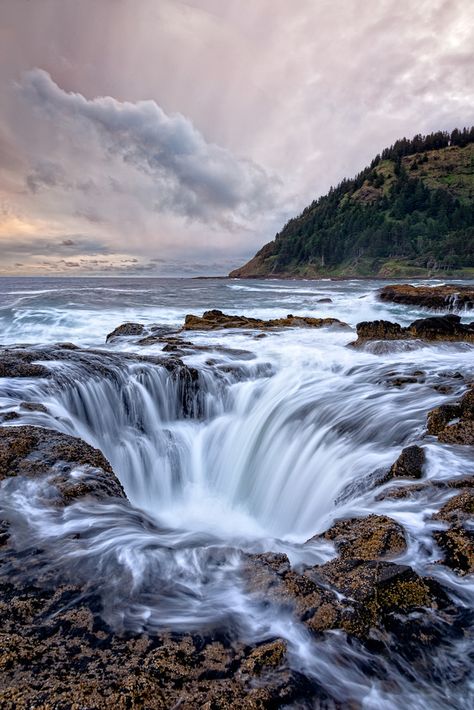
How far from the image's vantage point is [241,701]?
1774 mm

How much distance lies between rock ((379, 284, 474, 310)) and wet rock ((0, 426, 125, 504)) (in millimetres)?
26777

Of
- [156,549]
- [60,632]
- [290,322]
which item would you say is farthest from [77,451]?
[290,322]

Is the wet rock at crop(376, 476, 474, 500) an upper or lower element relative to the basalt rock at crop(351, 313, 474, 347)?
lower

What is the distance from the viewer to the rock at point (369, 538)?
3064 mm

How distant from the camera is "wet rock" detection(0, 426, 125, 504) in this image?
396 cm

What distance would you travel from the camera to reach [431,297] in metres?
27.5

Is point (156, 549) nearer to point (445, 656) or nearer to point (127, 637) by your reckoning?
point (127, 637)

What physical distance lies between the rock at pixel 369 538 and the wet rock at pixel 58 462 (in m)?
2.20

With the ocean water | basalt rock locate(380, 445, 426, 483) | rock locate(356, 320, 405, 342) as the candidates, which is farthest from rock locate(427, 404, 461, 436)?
rock locate(356, 320, 405, 342)

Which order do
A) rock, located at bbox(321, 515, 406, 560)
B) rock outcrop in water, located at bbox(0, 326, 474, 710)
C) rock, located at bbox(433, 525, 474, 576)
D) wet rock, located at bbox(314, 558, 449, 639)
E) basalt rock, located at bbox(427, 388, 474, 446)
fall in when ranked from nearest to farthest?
rock outcrop in water, located at bbox(0, 326, 474, 710)
wet rock, located at bbox(314, 558, 449, 639)
rock, located at bbox(433, 525, 474, 576)
rock, located at bbox(321, 515, 406, 560)
basalt rock, located at bbox(427, 388, 474, 446)

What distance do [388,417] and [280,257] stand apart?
441 feet

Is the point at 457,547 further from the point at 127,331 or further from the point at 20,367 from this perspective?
the point at 127,331

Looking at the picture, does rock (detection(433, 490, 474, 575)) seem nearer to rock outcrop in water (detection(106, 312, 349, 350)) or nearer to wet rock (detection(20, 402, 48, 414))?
wet rock (detection(20, 402, 48, 414))

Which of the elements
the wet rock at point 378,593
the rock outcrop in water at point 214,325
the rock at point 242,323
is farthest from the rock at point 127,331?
the wet rock at point 378,593
